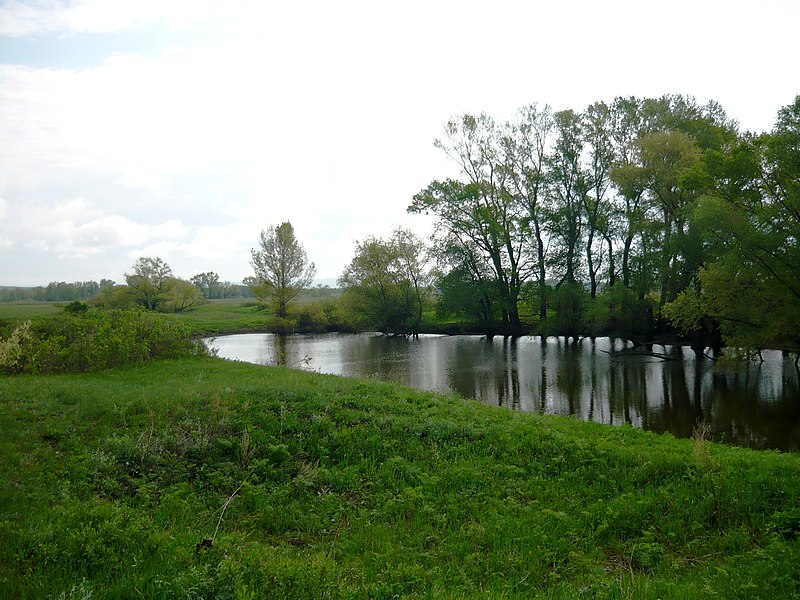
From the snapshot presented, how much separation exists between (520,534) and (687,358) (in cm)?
2806

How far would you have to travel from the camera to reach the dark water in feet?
54.2

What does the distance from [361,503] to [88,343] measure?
599 inches

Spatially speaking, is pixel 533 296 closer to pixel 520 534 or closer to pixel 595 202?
pixel 595 202

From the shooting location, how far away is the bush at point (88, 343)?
1766cm

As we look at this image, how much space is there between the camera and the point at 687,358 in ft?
98.4

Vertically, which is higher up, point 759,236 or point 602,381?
point 759,236

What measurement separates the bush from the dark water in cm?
646

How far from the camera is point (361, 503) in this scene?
7.82m

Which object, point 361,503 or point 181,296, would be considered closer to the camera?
point 361,503

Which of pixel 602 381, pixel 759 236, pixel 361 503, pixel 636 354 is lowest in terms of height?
pixel 602 381

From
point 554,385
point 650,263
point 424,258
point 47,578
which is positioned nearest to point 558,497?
point 47,578

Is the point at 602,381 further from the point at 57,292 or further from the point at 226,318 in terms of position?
the point at 57,292

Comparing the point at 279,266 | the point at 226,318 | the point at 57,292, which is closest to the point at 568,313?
the point at 279,266

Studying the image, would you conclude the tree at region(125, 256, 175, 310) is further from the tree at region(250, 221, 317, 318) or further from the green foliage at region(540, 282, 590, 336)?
the green foliage at region(540, 282, 590, 336)
